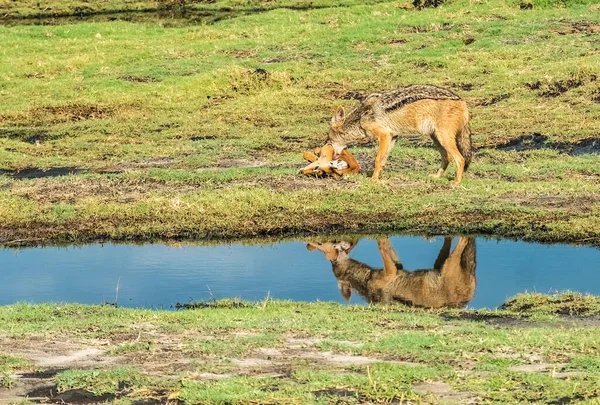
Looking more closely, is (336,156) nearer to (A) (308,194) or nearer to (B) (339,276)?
(A) (308,194)

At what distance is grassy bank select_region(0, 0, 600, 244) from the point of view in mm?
13180

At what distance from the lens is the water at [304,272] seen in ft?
34.7

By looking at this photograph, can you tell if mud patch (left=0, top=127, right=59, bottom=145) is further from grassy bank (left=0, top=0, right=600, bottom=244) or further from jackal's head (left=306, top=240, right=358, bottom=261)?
jackal's head (left=306, top=240, right=358, bottom=261)

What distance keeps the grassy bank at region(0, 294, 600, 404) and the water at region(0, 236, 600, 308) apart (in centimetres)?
123

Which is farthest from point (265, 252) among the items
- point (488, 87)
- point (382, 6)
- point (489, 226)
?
point (382, 6)

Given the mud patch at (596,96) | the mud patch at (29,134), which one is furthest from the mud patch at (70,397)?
the mud patch at (596,96)

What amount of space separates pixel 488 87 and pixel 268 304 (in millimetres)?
13160

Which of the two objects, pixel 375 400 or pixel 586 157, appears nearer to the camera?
pixel 375 400

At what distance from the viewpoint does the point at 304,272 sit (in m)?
11.5

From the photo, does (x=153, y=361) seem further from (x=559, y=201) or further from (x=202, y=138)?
(x=202, y=138)

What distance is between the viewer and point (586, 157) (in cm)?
1605

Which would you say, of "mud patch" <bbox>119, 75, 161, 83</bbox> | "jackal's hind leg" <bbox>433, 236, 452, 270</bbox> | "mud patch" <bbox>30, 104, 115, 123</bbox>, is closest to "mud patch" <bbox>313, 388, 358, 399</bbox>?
"jackal's hind leg" <bbox>433, 236, 452, 270</bbox>

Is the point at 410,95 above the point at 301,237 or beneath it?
above

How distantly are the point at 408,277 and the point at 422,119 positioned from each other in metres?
3.67
